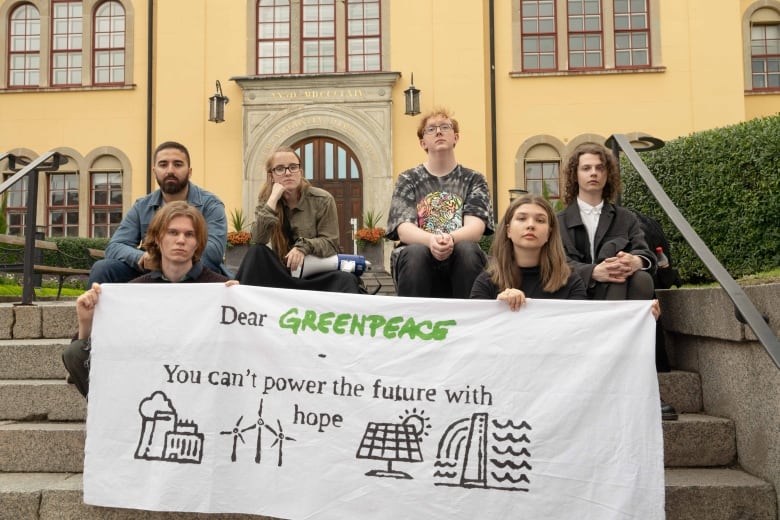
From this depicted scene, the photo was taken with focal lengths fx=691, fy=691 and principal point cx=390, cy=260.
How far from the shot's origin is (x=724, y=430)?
11.4 feet

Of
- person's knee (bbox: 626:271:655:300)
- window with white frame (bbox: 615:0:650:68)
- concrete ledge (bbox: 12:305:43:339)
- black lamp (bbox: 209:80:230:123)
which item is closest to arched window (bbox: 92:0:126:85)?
black lamp (bbox: 209:80:230:123)

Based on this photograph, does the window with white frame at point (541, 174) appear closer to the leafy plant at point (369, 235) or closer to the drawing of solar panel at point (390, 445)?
the leafy plant at point (369, 235)

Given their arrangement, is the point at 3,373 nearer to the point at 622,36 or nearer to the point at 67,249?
the point at 67,249

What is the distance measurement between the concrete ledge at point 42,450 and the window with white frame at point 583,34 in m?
14.0

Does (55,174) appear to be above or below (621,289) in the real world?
above

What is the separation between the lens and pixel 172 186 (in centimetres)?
443

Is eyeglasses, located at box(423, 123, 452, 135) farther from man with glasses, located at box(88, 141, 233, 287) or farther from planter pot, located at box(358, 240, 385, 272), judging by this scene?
planter pot, located at box(358, 240, 385, 272)

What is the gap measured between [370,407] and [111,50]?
1614cm

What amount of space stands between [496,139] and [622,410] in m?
13.3

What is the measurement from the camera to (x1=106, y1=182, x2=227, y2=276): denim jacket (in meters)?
4.21

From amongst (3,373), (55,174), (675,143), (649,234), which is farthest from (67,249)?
(649,234)

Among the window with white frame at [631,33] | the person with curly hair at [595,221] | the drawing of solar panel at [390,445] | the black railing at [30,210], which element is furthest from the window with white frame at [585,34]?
the drawing of solar panel at [390,445]

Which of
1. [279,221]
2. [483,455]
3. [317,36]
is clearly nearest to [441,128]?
[279,221]

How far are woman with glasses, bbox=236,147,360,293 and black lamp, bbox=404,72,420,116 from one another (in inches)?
420
